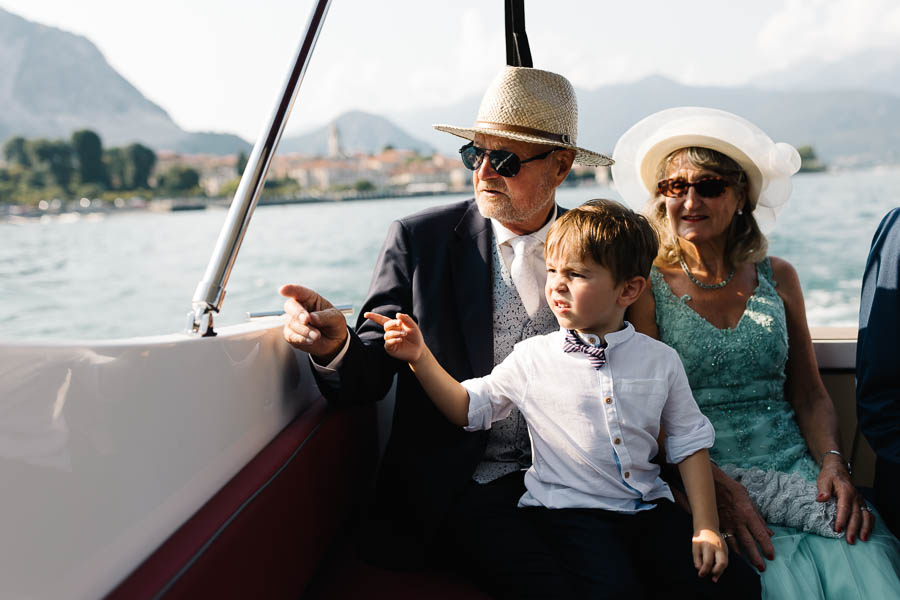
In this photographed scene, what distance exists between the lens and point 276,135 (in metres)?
1.29

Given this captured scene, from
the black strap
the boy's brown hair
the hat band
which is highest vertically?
the black strap

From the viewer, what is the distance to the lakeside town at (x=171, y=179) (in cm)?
4884

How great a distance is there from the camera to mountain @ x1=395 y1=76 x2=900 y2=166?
39.0 meters

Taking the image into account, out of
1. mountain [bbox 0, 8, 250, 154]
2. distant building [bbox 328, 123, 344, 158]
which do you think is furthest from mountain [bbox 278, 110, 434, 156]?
mountain [bbox 0, 8, 250, 154]

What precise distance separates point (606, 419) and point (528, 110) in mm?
759

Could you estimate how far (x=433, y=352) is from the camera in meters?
1.69

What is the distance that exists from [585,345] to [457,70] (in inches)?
2819

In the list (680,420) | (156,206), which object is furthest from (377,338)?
(156,206)

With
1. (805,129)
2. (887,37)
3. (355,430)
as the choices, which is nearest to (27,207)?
(805,129)

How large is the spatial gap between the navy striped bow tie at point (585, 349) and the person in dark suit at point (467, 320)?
0.24m

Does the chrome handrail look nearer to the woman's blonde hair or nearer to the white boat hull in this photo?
the white boat hull

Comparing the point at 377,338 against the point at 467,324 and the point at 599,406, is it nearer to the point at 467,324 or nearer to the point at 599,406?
the point at 467,324

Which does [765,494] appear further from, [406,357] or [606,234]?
[406,357]

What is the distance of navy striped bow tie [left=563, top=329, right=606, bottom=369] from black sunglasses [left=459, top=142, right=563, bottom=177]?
437 millimetres
